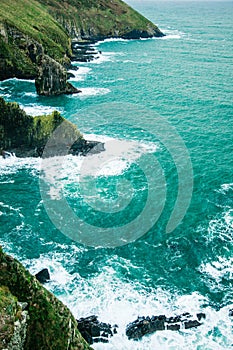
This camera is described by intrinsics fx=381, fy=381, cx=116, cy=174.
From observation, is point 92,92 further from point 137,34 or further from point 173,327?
point 137,34

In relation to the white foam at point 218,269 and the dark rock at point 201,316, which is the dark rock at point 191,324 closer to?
the dark rock at point 201,316

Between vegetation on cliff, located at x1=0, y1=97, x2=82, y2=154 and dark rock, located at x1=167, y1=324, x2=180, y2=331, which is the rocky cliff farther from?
dark rock, located at x1=167, y1=324, x2=180, y2=331

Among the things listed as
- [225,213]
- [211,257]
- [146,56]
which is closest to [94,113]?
[225,213]

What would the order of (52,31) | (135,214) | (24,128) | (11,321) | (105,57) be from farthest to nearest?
(105,57), (52,31), (24,128), (135,214), (11,321)

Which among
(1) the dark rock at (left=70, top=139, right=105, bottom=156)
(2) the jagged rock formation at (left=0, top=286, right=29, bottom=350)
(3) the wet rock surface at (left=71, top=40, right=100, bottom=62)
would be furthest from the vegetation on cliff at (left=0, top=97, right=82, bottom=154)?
(3) the wet rock surface at (left=71, top=40, right=100, bottom=62)

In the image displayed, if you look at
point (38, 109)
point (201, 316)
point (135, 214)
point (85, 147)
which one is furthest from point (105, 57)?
point (201, 316)

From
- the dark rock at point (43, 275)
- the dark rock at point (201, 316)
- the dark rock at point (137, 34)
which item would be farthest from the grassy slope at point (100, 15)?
the dark rock at point (201, 316)
